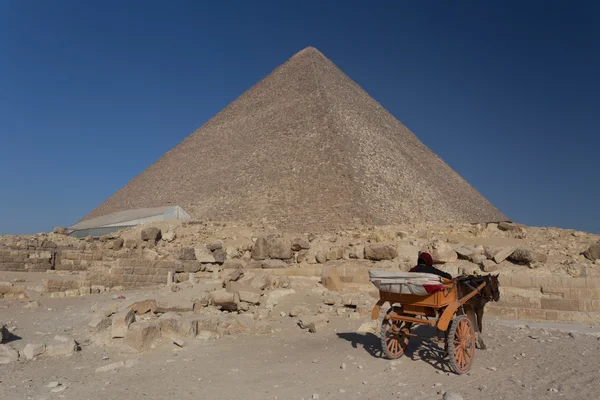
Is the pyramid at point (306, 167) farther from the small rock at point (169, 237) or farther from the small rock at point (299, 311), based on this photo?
the small rock at point (299, 311)

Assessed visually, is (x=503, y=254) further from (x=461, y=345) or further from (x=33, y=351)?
(x=33, y=351)

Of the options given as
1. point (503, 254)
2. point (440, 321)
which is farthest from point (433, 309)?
point (503, 254)

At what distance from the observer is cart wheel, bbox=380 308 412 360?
12.8 ft

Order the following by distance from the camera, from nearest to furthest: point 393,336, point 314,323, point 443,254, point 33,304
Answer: point 393,336 → point 314,323 → point 33,304 → point 443,254

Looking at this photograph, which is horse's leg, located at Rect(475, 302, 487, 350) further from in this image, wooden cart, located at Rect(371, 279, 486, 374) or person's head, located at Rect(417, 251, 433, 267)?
person's head, located at Rect(417, 251, 433, 267)

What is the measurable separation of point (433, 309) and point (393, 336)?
17.7 inches

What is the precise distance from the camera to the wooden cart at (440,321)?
11.8ft

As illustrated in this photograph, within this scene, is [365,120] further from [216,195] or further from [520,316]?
[520,316]

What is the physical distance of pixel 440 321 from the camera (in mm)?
3557

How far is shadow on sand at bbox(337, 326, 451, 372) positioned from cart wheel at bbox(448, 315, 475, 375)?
146mm

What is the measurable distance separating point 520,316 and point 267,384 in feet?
13.8

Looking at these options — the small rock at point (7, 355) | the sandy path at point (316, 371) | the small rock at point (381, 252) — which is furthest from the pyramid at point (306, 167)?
the small rock at point (7, 355)

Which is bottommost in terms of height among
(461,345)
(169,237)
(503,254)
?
(461,345)

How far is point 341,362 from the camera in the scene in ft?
13.1
